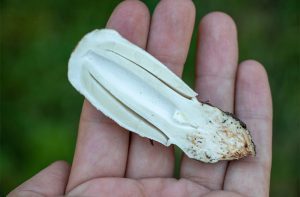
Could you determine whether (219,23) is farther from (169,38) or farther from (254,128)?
(254,128)

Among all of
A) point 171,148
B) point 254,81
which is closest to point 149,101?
point 171,148

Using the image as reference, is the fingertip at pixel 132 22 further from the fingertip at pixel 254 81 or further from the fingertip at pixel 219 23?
the fingertip at pixel 254 81

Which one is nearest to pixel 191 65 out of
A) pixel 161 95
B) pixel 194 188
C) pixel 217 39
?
pixel 217 39

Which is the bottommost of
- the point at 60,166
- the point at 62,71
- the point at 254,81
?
the point at 60,166

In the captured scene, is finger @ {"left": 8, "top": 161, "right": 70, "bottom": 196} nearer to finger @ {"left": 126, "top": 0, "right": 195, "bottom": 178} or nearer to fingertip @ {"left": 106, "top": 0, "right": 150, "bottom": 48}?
finger @ {"left": 126, "top": 0, "right": 195, "bottom": 178}

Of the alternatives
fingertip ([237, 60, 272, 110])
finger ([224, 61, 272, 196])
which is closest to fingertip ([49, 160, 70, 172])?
finger ([224, 61, 272, 196])

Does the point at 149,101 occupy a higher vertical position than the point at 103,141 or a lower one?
higher

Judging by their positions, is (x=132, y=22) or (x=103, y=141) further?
(x=132, y=22)
